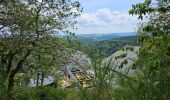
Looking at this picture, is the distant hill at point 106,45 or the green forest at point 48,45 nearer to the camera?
the distant hill at point 106,45

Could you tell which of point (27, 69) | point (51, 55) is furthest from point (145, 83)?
point (27, 69)

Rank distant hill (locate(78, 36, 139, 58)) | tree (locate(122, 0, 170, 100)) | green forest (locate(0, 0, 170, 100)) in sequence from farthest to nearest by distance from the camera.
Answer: green forest (locate(0, 0, 170, 100)) → distant hill (locate(78, 36, 139, 58)) → tree (locate(122, 0, 170, 100))

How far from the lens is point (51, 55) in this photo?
42.4ft

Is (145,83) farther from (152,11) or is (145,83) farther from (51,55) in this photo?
(51,55)

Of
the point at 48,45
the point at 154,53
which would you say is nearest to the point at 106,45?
the point at 154,53

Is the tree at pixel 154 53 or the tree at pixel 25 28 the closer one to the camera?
the tree at pixel 154 53

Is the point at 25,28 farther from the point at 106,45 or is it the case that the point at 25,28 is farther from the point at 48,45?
the point at 106,45

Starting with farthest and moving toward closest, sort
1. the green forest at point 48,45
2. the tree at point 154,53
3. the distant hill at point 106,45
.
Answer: the green forest at point 48,45 → the distant hill at point 106,45 → the tree at point 154,53

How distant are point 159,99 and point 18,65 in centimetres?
937

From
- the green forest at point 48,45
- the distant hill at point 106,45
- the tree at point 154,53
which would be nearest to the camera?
the tree at point 154,53

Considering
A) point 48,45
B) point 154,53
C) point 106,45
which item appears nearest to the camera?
point 106,45

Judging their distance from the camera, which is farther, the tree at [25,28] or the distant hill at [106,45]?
the tree at [25,28]

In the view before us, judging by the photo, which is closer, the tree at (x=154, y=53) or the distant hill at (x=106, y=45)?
the tree at (x=154, y=53)

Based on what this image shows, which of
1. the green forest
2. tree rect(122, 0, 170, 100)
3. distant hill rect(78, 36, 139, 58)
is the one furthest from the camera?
the green forest
